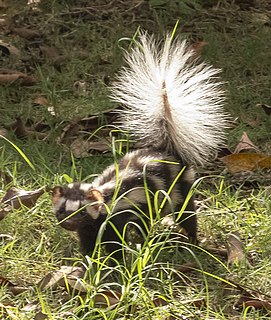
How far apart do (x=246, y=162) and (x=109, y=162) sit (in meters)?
0.82

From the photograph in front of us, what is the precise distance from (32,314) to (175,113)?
4.45 feet

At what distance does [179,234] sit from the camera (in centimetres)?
439

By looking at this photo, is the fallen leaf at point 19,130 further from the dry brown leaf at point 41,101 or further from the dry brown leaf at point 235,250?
the dry brown leaf at point 235,250

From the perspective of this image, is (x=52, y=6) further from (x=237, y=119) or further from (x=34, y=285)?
(x=34, y=285)

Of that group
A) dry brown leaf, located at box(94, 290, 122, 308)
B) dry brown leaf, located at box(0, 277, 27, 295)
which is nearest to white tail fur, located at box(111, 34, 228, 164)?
dry brown leaf, located at box(94, 290, 122, 308)

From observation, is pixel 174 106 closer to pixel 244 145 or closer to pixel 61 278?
pixel 244 145

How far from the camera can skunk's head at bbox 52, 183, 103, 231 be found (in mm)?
4418

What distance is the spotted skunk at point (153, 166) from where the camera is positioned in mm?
4453

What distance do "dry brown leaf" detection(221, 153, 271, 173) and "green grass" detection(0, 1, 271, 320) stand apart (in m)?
0.07

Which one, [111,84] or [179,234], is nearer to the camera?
[179,234]

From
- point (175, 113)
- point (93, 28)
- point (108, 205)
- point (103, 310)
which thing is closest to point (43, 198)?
point (108, 205)

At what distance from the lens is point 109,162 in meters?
5.41

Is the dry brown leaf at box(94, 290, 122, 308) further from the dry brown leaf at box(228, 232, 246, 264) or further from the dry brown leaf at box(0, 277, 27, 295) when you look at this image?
the dry brown leaf at box(228, 232, 246, 264)

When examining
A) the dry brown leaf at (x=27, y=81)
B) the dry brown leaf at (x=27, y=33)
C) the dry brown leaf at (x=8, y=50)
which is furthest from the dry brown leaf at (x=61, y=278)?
the dry brown leaf at (x=27, y=33)
